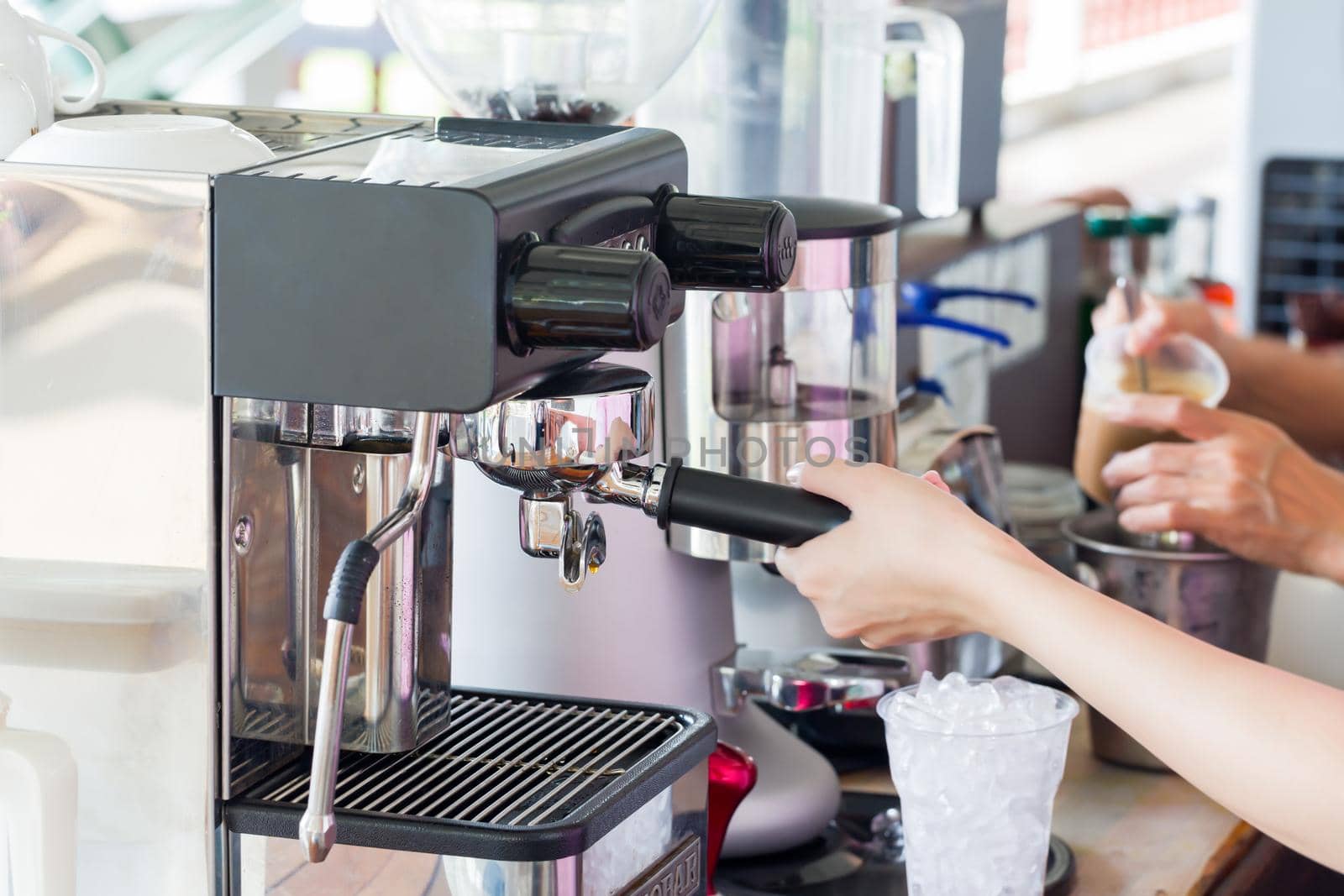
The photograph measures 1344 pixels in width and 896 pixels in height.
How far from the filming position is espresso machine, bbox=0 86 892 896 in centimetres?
66

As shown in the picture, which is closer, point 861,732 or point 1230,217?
point 861,732

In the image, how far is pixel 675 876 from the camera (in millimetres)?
833

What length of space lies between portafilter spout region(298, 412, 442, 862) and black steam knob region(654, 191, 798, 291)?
0.15 m

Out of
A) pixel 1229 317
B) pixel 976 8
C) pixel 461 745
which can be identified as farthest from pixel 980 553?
Answer: pixel 1229 317

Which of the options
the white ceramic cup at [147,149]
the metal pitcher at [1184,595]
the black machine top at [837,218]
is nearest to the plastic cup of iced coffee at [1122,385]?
the metal pitcher at [1184,595]

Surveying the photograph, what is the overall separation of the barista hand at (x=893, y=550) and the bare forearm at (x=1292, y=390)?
3.84 ft

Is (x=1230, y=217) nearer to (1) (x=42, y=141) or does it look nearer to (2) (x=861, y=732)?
(2) (x=861, y=732)

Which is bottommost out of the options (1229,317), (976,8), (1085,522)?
(1085,522)

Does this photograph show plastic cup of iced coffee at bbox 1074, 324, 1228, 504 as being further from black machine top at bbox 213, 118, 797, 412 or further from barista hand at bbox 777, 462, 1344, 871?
black machine top at bbox 213, 118, 797, 412

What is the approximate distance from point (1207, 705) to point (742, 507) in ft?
0.75

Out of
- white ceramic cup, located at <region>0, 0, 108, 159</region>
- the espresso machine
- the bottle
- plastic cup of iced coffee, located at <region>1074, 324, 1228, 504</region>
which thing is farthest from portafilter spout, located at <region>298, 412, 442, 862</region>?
plastic cup of iced coffee, located at <region>1074, 324, 1228, 504</region>

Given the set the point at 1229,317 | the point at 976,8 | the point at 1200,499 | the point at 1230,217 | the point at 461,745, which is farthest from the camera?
the point at 1230,217

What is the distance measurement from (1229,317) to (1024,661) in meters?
0.95

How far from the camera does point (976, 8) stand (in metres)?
1.97
